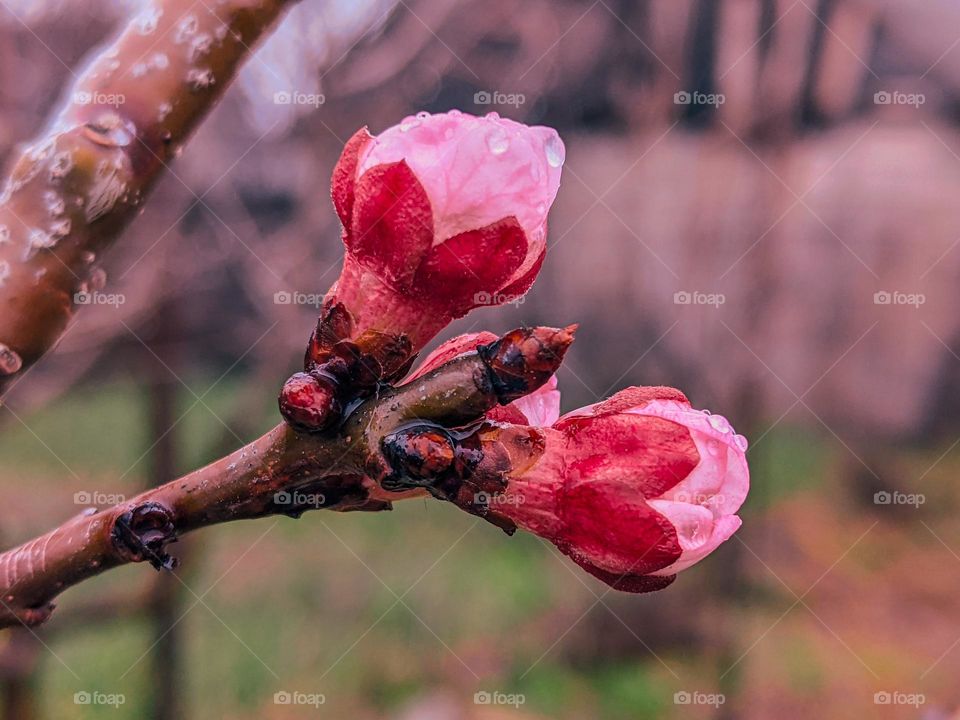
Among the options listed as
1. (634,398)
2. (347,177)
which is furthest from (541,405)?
(347,177)

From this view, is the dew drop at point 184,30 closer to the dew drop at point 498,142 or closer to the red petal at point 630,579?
the dew drop at point 498,142

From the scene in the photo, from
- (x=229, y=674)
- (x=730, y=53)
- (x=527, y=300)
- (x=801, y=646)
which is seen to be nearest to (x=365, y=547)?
(x=229, y=674)

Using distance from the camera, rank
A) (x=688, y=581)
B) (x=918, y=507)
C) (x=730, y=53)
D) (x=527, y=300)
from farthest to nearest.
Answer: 1. (x=918, y=507)
2. (x=688, y=581)
3. (x=527, y=300)
4. (x=730, y=53)

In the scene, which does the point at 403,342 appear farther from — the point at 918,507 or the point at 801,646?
the point at 918,507

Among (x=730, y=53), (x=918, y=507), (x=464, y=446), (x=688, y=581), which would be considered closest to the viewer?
(x=464, y=446)

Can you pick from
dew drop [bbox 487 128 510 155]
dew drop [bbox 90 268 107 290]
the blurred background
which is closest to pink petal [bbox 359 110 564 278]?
dew drop [bbox 487 128 510 155]

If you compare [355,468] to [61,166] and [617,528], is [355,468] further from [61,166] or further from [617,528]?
[61,166]
